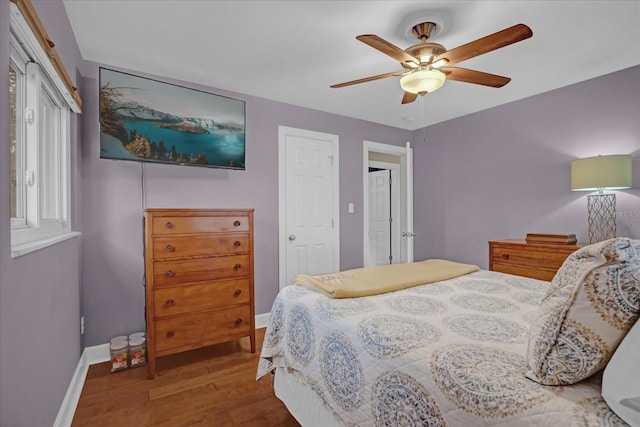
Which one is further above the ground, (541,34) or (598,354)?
(541,34)

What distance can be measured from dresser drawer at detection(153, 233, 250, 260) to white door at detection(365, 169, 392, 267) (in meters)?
3.32

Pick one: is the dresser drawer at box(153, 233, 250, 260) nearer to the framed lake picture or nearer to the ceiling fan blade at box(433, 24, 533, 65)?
the framed lake picture

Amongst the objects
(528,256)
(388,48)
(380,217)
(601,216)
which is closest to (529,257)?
(528,256)

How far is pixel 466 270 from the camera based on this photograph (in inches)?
89.4

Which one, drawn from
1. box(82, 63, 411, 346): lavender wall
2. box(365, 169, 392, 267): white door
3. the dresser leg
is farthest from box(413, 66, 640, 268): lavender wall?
the dresser leg

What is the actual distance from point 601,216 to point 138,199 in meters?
4.07

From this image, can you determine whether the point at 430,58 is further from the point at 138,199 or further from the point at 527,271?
the point at 138,199

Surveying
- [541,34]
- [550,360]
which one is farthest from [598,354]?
[541,34]

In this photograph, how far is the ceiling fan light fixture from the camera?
1.97m

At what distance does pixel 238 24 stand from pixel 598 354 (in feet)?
7.82

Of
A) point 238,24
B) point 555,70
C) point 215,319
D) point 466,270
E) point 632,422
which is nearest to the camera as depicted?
point 632,422

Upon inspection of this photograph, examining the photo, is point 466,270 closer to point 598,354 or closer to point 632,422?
point 598,354

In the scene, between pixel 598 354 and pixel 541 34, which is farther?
pixel 541 34

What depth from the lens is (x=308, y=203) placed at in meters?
3.63
